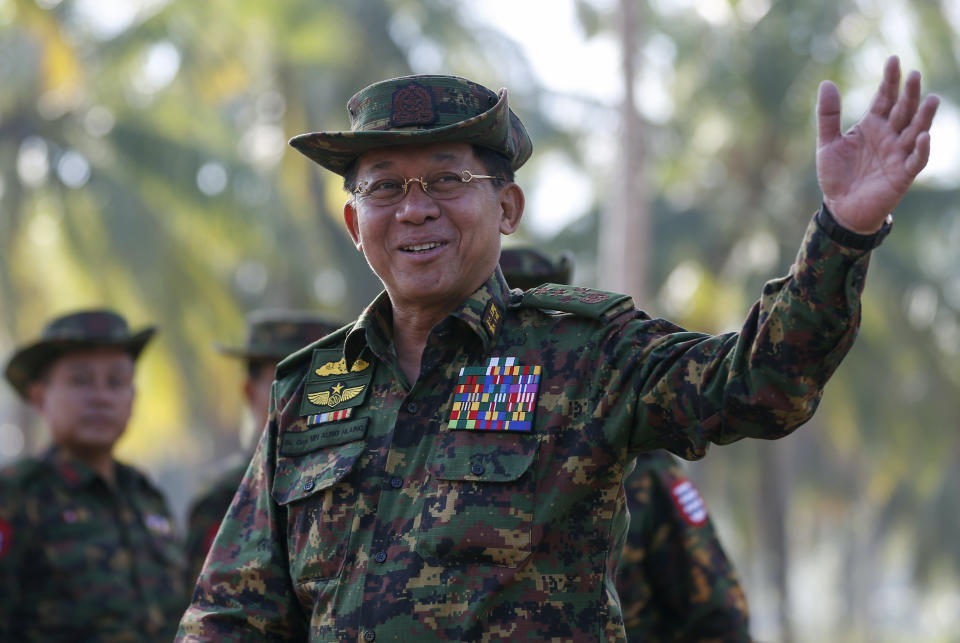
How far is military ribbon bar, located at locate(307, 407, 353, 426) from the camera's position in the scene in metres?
3.12

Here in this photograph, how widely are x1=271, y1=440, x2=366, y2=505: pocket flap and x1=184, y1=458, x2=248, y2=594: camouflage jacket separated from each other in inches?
127

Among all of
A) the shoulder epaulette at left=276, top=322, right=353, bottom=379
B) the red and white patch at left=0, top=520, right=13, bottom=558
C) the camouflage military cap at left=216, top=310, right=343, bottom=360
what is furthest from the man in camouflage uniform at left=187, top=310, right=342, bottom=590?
the shoulder epaulette at left=276, top=322, right=353, bottom=379

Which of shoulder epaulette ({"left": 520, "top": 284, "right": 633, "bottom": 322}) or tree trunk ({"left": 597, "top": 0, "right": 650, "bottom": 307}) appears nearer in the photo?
shoulder epaulette ({"left": 520, "top": 284, "right": 633, "bottom": 322})

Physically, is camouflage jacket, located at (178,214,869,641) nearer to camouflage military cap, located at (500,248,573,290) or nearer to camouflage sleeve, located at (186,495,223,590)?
camouflage military cap, located at (500,248,573,290)

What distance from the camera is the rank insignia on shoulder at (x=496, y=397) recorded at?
2.86 meters

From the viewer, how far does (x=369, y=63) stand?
25.6m

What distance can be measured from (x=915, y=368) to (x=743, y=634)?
22.7 metres

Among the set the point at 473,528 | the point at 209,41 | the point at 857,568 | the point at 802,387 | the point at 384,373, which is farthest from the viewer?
the point at 857,568

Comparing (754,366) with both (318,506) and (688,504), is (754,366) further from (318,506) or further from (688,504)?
(688,504)

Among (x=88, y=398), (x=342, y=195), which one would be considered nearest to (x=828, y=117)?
(x=88, y=398)

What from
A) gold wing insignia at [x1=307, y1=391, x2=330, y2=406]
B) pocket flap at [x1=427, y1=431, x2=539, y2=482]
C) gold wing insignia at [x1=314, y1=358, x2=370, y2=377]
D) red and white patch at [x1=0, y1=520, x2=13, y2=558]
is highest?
red and white patch at [x1=0, y1=520, x2=13, y2=558]

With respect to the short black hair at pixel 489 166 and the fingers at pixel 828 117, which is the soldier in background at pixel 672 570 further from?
the fingers at pixel 828 117

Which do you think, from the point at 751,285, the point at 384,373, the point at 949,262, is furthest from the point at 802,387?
the point at 949,262

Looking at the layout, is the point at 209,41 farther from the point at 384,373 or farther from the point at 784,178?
the point at 384,373
